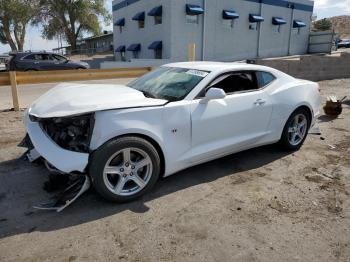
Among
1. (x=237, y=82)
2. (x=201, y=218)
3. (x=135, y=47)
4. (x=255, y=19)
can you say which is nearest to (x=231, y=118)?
(x=237, y=82)

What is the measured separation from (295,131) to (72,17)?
36482 millimetres

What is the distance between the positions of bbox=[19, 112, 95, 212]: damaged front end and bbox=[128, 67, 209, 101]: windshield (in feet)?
3.48

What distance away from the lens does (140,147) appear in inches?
143

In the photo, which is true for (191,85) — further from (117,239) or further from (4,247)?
(4,247)

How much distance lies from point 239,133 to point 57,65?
14.7 m

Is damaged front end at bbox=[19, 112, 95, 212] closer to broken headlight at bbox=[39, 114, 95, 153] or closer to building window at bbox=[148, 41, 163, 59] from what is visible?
broken headlight at bbox=[39, 114, 95, 153]

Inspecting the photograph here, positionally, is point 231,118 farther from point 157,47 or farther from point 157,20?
point 157,20

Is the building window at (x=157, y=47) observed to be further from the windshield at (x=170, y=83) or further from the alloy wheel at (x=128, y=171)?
the alloy wheel at (x=128, y=171)

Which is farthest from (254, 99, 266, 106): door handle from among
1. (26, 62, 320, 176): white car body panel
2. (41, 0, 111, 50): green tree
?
(41, 0, 111, 50): green tree

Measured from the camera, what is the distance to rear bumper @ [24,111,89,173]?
3.35 metres

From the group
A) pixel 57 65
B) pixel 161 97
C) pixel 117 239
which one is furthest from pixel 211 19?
pixel 117 239

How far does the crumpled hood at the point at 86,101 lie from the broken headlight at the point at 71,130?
0.08 meters

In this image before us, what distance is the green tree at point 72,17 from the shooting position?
120ft

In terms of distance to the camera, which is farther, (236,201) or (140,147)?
(236,201)
